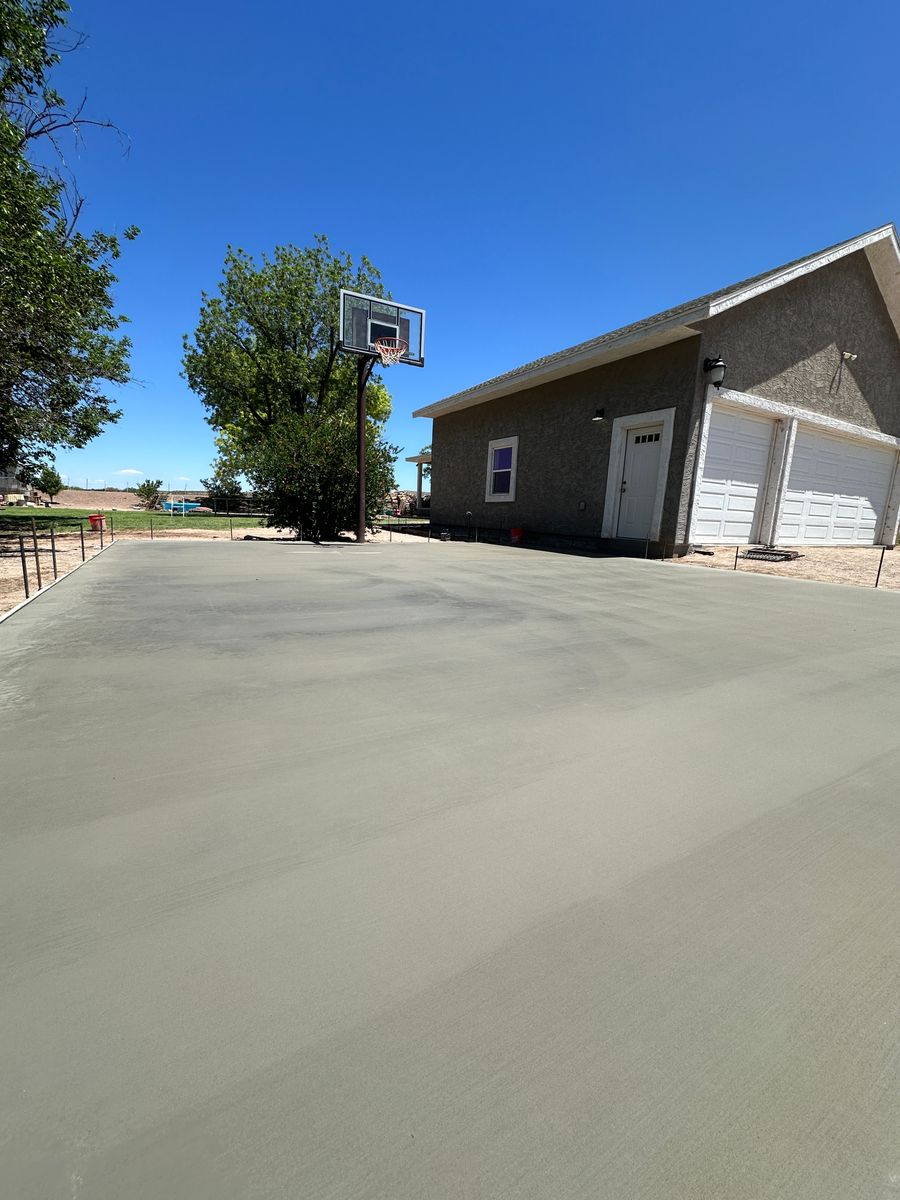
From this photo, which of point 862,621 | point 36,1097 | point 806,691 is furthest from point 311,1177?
point 862,621

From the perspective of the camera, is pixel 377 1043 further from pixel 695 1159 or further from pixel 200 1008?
pixel 695 1159

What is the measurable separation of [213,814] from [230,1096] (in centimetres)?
93

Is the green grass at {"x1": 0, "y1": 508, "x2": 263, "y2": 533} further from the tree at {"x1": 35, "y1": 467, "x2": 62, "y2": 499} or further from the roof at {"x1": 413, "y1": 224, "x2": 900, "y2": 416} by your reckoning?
the roof at {"x1": 413, "y1": 224, "x2": 900, "y2": 416}

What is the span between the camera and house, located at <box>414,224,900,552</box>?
10.7m

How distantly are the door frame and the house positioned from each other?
3 centimetres

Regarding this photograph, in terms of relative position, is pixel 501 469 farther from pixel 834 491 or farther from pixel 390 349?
pixel 834 491

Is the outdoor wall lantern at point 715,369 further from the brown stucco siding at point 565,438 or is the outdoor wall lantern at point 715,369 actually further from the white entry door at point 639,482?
the white entry door at point 639,482

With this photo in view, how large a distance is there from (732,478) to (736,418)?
1230mm

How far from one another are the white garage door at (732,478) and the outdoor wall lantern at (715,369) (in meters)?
0.76

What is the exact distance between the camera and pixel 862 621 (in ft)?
17.4

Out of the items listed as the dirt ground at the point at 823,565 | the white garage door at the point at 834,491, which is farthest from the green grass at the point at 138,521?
the white garage door at the point at 834,491

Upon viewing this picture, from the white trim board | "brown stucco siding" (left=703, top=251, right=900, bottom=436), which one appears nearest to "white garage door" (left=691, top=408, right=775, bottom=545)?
the white trim board

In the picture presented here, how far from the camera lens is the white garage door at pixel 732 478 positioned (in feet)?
36.1

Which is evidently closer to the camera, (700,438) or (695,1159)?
(695,1159)
